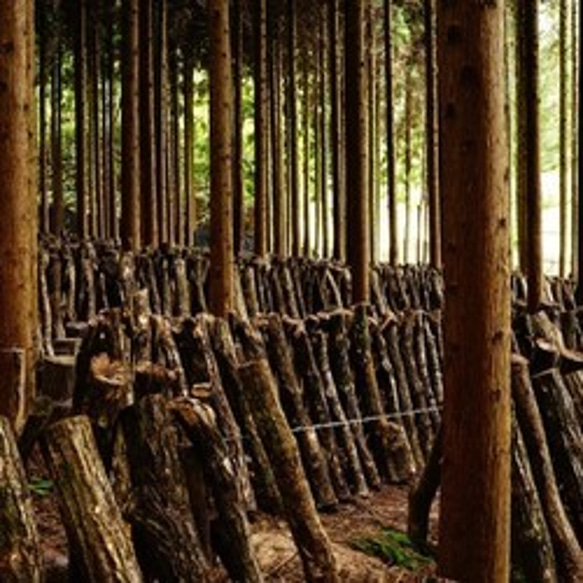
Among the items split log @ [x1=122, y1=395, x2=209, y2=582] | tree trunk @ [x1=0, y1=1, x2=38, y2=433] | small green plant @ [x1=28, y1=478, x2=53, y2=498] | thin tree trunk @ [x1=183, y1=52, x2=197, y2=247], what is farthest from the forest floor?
thin tree trunk @ [x1=183, y1=52, x2=197, y2=247]

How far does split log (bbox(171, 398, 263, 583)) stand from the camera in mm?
3486

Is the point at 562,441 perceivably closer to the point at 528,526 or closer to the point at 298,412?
the point at 528,526

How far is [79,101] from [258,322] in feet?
35.3

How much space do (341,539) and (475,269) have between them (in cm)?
189

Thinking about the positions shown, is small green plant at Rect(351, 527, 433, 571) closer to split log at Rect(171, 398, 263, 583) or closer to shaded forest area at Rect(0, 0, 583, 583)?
shaded forest area at Rect(0, 0, 583, 583)

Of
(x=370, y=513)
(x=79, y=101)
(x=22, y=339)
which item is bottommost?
(x=370, y=513)

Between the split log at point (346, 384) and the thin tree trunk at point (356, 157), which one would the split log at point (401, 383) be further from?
the thin tree trunk at point (356, 157)

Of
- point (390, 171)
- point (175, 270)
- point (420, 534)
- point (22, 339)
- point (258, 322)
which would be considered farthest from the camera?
point (390, 171)

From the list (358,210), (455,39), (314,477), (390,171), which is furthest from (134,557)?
(390,171)

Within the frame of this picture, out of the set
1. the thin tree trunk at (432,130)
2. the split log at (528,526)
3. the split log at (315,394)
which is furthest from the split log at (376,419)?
the thin tree trunk at (432,130)

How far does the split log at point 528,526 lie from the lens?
4.32 meters

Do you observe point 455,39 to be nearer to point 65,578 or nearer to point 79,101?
point 65,578

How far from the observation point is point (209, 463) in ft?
11.5

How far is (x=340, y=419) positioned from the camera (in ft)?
19.2
